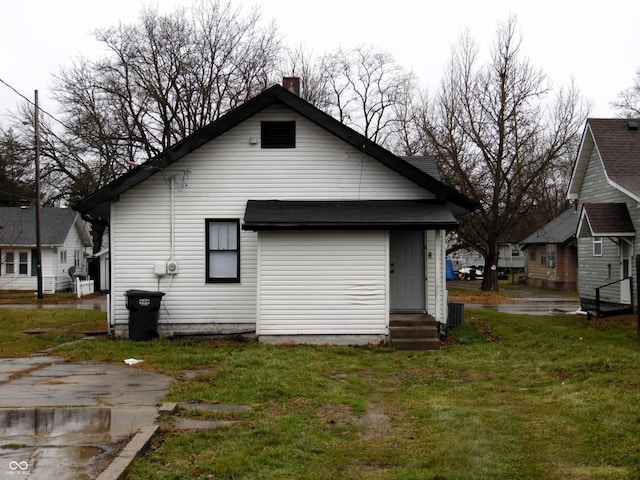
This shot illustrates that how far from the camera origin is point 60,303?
3042cm

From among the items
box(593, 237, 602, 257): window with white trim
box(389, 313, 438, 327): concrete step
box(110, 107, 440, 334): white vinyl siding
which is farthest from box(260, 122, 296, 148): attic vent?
box(593, 237, 602, 257): window with white trim

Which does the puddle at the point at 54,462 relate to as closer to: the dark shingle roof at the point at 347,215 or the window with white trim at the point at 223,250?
the dark shingle roof at the point at 347,215

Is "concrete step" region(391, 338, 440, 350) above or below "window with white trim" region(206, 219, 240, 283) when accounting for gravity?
below

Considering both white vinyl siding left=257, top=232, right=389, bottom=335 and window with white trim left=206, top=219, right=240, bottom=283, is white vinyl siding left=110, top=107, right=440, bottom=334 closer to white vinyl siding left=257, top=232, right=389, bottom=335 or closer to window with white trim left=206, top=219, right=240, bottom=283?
window with white trim left=206, top=219, right=240, bottom=283

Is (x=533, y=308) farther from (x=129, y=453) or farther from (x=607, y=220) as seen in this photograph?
(x=129, y=453)

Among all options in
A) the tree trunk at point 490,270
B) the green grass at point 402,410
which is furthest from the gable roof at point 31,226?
the green grass at point 402,410

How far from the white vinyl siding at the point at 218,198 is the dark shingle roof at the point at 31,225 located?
25.0m

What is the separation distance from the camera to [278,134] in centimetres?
1590

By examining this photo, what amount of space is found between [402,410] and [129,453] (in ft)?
12.0

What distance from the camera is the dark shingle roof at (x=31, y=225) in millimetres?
38562

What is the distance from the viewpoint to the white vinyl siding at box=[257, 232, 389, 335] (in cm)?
1479

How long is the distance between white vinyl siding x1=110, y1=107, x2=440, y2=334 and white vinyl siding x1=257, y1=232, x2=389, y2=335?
1051mm

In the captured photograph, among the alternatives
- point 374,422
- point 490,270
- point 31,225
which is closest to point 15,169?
point 31,225

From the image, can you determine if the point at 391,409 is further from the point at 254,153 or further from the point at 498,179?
the point at 498,179
